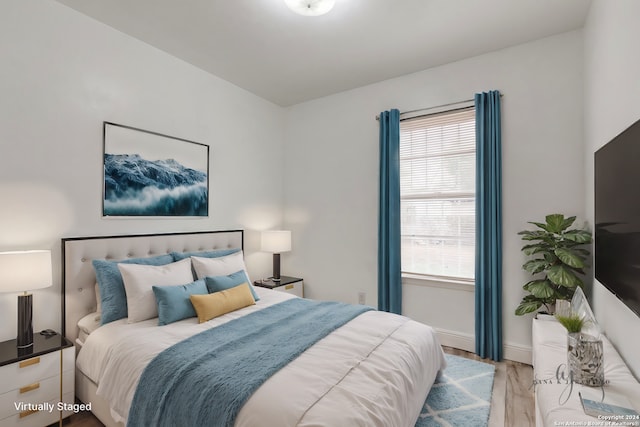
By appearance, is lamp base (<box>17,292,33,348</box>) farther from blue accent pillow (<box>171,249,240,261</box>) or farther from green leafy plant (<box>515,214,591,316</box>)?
green leafy plant (<box>515,214,591,316</box>)

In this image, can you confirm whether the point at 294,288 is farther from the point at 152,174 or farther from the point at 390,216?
the point at 152,174

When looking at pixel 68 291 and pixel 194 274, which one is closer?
pixel 68 291

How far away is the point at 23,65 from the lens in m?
2.24

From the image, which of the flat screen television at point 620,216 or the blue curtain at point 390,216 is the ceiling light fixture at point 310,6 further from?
the flat screen television at point 620,216

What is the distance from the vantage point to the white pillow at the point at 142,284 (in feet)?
7.57

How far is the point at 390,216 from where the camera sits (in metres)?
3.52

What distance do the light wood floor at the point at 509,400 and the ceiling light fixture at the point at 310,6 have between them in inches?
116

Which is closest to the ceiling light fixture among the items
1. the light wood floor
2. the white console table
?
the white console table

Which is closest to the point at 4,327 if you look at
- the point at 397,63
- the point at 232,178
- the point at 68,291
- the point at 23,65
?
the point at 68,291

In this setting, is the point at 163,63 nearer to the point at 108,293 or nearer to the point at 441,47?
the point at 108,293

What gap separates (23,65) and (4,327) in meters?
1.78

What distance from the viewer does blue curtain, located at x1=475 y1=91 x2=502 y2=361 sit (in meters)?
2.98

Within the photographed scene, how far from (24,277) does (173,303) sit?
2.82ft

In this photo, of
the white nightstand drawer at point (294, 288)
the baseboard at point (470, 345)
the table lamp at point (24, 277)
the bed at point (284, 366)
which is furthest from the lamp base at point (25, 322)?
the baseboard at point (470, 345)
